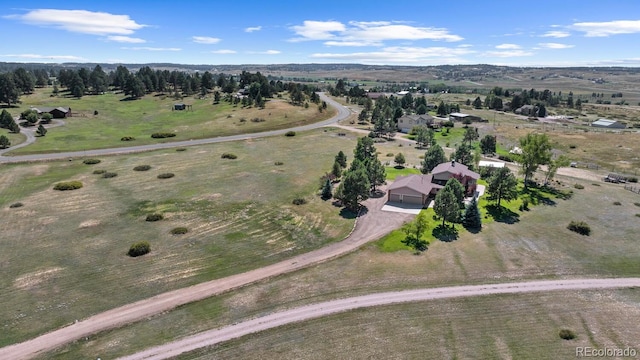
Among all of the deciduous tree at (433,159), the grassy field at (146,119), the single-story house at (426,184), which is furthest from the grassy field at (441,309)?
the grassy field at (146,119)

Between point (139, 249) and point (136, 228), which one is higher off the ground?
point (139, 249)

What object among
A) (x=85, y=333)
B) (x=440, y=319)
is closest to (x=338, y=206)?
(x=440, y=319)

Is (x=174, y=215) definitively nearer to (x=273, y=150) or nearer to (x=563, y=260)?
(x=273, y=150)

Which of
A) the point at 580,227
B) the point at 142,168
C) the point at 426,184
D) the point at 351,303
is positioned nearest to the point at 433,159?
the point at 426,184

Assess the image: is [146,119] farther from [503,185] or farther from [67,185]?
[503,185]

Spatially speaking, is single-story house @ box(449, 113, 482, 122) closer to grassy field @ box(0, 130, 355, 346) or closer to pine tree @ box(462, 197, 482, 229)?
grassy field @ box(0, 130, 355, 346)
